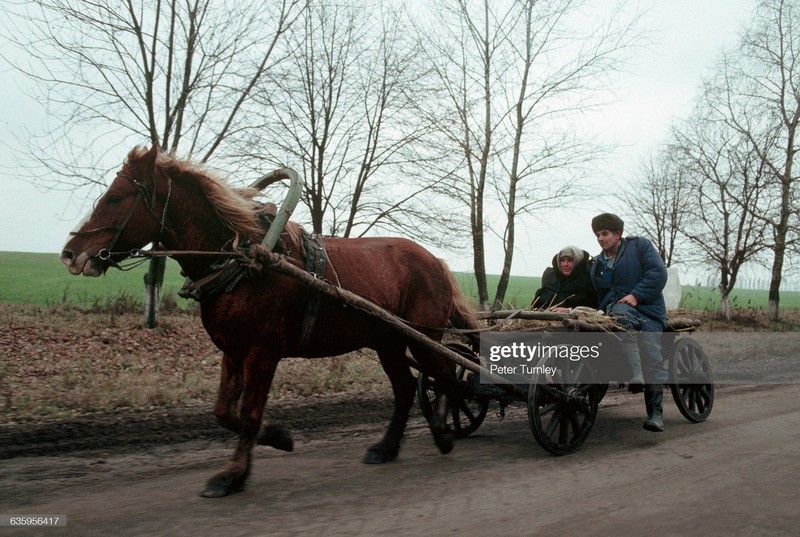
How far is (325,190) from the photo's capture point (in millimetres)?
14453

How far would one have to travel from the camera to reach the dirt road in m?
3.68

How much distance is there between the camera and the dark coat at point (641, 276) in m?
6.30

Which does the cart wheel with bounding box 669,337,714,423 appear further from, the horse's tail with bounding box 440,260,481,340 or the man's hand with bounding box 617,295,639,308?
the horse's tail with bounding box 440,260,481,340

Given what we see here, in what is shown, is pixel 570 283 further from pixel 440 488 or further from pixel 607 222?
pixel 440 488

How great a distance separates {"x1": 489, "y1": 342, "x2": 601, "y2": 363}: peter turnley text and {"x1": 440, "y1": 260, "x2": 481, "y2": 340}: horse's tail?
1.05ft

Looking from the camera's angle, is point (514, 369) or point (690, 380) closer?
point (514, 369)

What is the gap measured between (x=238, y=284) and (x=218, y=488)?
125 cm

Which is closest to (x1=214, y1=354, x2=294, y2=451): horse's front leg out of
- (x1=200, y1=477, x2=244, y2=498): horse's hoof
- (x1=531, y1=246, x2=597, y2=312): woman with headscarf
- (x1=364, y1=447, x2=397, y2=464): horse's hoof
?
(x1=200, y1=477, x2=244, y2=498): horse's hoof

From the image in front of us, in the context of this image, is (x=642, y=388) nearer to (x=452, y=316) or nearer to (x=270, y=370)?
(x=452, y=316)

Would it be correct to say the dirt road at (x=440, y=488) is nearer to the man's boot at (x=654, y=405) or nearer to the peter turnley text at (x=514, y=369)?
the man's boot at (x=654, y=405)

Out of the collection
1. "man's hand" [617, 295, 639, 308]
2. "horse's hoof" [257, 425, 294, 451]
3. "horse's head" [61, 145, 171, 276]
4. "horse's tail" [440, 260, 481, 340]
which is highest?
"horse's head" [61, 145, 171, 276]

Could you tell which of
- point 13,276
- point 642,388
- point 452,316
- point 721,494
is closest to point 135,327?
point 452,316

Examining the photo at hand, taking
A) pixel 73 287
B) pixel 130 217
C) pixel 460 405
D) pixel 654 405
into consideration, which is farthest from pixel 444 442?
pixel 73 287

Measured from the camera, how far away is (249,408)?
440 centimetres
